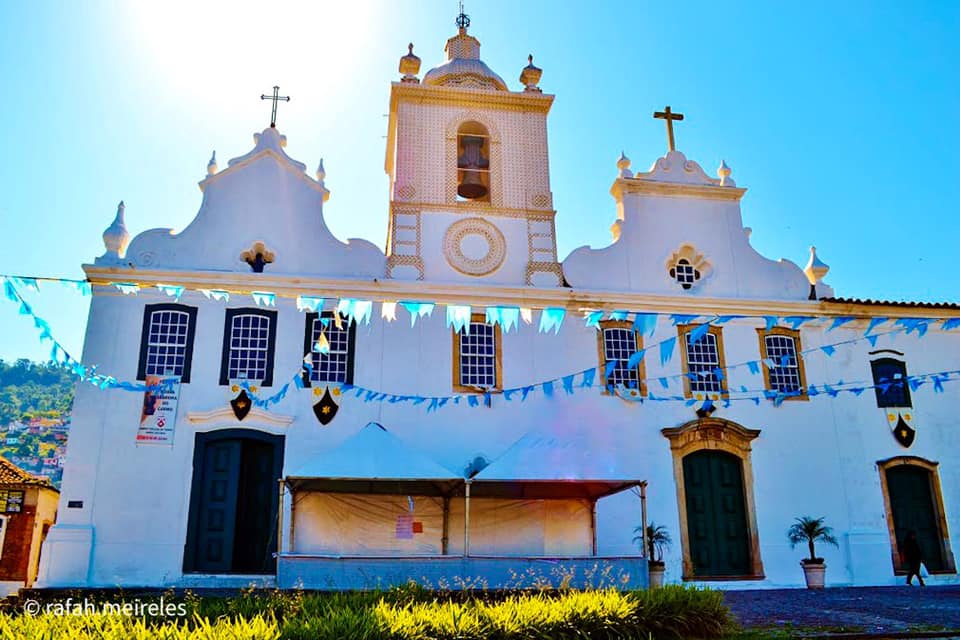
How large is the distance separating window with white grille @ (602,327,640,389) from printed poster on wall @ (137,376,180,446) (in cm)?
843

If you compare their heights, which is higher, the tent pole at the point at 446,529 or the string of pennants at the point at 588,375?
the string of pennants at the point at 588,375

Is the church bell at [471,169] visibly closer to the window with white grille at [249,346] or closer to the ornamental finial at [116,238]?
the window with white grille at [249,346]

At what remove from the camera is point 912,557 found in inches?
642

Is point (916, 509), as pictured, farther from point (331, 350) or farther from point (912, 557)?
point (331, 350)

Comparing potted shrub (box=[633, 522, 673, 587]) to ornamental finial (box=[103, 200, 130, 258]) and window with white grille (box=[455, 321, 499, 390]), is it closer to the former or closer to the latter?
window with white grille (box=[455, 321, 499, 390])

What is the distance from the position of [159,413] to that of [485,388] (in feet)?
20.3

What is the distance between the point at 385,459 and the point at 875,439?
10.5m

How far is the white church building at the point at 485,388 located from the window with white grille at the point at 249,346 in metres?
0.04

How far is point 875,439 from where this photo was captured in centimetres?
1741

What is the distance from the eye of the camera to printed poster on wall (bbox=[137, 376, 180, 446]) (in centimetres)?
1527

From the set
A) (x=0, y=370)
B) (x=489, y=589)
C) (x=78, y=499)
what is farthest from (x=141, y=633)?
(x=0, y=370)

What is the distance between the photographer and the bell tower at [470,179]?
1719cm

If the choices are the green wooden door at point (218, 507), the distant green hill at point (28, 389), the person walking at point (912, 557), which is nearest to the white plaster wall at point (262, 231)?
the green wooden door at point (218, 507)

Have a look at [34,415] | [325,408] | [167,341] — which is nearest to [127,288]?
[167,341]
